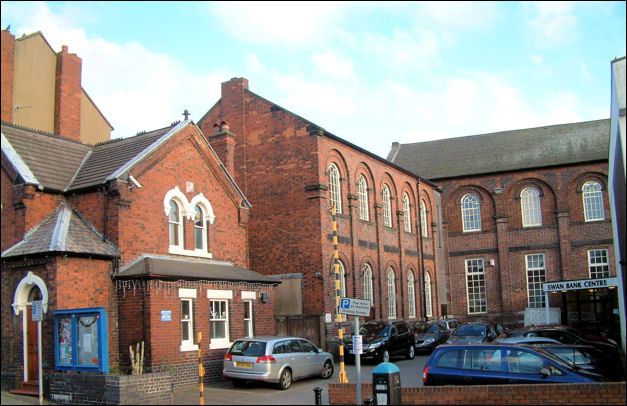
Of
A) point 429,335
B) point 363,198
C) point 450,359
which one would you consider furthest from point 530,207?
point 450,359

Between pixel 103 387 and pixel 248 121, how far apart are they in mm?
16887

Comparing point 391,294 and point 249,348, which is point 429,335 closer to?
point 391,294

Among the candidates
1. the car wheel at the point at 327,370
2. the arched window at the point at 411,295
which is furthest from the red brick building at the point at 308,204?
the car wheel at the point at 327,370

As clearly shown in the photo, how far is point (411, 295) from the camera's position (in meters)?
36.8

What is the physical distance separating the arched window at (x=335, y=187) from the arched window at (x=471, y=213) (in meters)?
15.9

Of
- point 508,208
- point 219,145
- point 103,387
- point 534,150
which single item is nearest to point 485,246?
point 508,208

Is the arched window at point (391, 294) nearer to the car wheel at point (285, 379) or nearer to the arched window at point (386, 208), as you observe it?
Answer: the arched window at point (386, 208)

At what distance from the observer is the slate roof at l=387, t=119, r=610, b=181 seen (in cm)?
4078

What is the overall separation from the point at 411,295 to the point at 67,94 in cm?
2097

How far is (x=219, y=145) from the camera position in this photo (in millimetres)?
27328

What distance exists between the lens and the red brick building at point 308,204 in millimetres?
27062

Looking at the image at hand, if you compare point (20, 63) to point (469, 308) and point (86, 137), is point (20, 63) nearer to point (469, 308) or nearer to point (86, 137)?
point (86, 137)

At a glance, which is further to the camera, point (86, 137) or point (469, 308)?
point (469, 308)

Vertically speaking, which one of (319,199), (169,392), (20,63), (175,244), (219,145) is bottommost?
(169,392)
